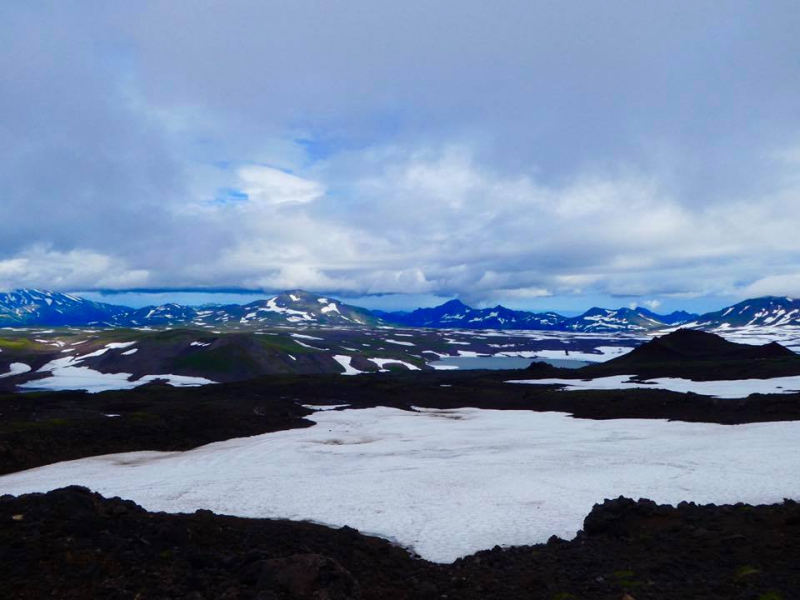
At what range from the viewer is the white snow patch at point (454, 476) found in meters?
23.7

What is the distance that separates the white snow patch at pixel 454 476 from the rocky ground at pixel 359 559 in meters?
2.50

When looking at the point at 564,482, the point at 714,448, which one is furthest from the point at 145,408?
the point at 714,448

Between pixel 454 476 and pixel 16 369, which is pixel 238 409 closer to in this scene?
pixel 454 476

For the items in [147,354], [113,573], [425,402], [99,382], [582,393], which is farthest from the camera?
[147,354]

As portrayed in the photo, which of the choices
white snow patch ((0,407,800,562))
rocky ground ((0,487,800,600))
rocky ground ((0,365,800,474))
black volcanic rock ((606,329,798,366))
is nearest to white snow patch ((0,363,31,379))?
rocky ground ((0,365,800,474))

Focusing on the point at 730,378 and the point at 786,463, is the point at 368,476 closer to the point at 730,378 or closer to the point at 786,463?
the point at 786,463

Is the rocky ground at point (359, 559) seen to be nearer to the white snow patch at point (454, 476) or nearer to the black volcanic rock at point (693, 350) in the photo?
the white snow patch at point (454, 476)

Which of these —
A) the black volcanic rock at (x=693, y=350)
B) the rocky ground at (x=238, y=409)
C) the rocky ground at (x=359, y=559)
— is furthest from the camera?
the black volcanic rock at (x=693, y=350)

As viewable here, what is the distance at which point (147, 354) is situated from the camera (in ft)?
561

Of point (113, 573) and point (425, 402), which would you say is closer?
point (113, 573)

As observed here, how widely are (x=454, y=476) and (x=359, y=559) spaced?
603 inches

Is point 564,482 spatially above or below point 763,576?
below

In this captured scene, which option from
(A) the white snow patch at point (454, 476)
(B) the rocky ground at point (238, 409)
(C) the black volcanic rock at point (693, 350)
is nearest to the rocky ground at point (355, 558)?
(A) the white snow patch at point (454, 476)

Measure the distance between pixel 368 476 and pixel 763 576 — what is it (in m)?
22.3
